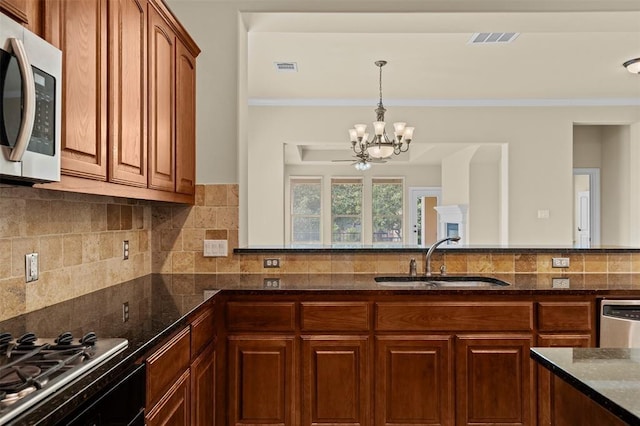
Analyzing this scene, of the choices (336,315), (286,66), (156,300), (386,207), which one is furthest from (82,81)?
(386,207)

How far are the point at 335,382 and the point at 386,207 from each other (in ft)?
26.5

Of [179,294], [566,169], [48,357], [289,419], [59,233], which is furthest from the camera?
[566,169]

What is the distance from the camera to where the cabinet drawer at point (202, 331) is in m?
2.16

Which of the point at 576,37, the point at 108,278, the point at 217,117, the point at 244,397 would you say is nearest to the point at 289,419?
the point at 244,397

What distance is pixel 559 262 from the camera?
10.6 feet

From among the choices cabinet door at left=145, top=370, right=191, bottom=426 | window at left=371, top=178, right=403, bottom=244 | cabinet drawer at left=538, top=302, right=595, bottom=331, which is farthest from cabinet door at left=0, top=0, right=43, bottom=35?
window at left=371, top=178, right=403, bottom=244

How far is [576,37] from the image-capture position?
4.39 meters

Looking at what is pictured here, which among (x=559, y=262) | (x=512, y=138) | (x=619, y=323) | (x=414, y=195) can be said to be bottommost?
(x=619, y=323)

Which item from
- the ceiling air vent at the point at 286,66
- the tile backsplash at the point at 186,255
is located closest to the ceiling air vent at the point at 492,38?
the ceiling air vent at the point at 286,66

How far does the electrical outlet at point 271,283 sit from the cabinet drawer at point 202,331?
380mm

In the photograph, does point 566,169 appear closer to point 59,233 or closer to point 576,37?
point 576,37

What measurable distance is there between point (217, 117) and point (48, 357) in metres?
2.22

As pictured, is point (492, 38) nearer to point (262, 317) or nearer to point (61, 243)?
point (262, 317)

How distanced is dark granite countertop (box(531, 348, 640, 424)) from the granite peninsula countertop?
112 centimetres
